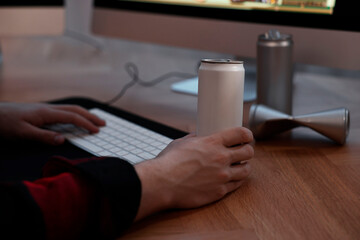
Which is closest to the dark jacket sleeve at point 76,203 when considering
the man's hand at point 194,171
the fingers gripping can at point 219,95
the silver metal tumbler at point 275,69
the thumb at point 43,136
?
the man's hand at point 194,171

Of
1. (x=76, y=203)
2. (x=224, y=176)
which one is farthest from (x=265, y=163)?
(x=76, y=203)

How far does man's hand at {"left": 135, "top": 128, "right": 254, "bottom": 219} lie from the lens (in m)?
0.44

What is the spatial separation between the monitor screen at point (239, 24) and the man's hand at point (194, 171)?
0.99ft

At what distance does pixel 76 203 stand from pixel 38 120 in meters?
0.33

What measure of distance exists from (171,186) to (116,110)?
0.40 m

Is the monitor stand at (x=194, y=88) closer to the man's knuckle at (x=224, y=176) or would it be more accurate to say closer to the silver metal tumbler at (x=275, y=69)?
the silver metal tumbler at (x=275, y=69)

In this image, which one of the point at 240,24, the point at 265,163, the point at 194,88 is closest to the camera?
the point at 265,163

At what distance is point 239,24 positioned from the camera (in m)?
0.83

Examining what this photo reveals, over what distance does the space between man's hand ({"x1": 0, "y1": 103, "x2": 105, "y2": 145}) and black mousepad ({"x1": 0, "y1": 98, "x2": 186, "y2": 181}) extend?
0.04ft

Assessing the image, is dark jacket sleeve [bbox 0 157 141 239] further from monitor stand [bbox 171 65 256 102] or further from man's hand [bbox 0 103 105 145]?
monitor stand [bbox 171 65 256 102]

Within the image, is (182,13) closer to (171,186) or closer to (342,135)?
(342,135)

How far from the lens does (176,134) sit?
675 millimetres

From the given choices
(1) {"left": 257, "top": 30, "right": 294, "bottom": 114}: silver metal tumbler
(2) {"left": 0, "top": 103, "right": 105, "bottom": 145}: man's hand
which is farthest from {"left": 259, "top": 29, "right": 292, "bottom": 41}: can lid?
(2) {"left": 0, "top": 103, "right": 105, "bottom": 145}: man's hand

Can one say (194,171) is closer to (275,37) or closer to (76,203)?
(76,203)
